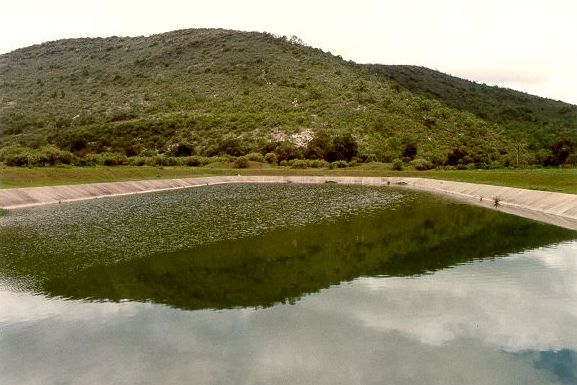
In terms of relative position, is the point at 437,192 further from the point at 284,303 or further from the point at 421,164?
the point at 284,303

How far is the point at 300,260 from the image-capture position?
36000mm

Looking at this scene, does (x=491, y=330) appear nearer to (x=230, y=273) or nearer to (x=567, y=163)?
(x=230, y=273)

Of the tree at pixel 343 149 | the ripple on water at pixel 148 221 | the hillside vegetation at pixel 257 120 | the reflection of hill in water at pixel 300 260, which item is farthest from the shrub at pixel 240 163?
the reflection of hill in water at pixel 300 260

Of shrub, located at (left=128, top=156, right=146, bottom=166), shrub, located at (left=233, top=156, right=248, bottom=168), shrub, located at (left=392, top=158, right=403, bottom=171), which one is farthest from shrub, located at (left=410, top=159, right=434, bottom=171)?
shrub, located at (left=128, top=156, right=146, bottom=166)

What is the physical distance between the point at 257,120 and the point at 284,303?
133555 millimetres

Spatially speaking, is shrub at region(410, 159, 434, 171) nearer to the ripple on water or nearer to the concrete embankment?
the concrete embankment

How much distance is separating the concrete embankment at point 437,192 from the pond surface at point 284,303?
9641 mm

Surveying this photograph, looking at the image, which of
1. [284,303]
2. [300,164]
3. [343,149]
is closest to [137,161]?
[300,164]

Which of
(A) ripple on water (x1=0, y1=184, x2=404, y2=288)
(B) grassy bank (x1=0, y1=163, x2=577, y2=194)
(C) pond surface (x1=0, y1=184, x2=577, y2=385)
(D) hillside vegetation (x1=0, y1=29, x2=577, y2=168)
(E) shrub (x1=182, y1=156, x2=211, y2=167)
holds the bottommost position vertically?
(C) pond surface (x1=0, y1=184, x2=577, y2=385)

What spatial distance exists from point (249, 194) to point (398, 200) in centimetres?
2190

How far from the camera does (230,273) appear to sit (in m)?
31.8

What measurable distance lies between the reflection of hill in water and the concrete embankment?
5042 mm

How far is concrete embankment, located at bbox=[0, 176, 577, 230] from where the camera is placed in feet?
186

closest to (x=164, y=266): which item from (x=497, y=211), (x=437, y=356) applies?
(x=437, y=356)
